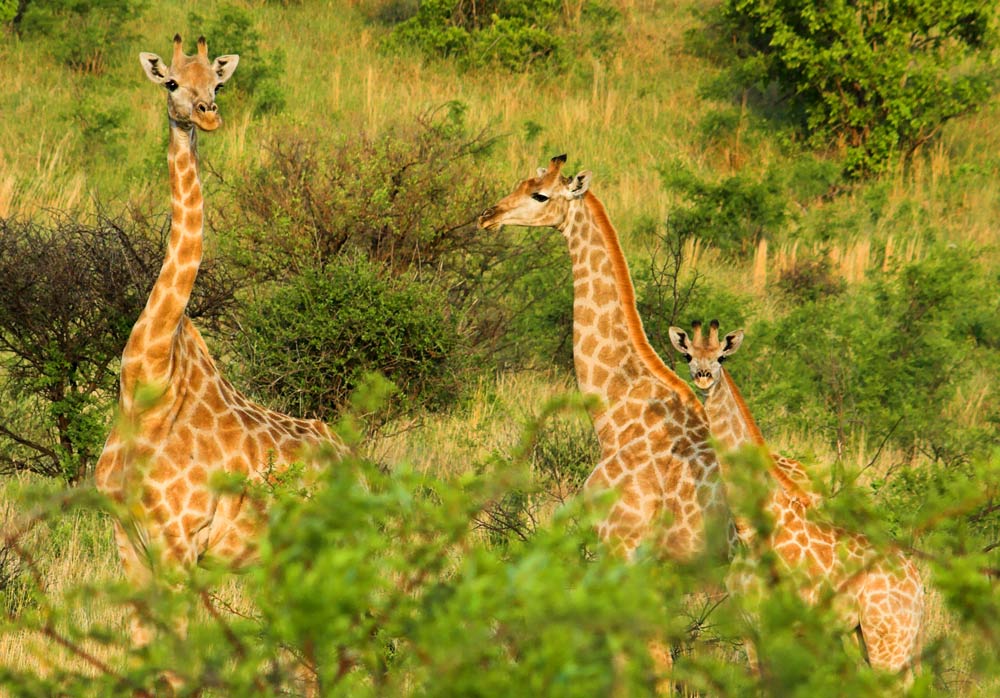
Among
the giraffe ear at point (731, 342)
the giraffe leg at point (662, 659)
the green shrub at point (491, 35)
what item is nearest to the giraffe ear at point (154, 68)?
the giraffe ear at point (731, 342)

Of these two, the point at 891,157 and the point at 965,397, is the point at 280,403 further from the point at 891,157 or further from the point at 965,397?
the point at 891,157

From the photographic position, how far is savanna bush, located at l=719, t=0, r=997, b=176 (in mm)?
19984

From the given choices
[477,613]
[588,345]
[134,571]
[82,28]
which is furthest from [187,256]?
[82,28]

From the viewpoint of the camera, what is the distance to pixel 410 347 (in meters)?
10.3

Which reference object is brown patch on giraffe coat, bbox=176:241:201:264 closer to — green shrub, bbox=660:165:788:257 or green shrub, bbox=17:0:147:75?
green shrub, bbox=660:165:788:257

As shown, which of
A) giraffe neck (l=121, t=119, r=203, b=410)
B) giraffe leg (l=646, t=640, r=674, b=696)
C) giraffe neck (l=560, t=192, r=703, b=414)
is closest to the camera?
giraffe leg (l=646, t=640, r=674, b=696)

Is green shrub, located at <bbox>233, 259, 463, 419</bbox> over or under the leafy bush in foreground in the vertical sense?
under

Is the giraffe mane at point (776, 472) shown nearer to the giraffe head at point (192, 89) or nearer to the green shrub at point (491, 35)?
the giraffe head at point (192, 89)

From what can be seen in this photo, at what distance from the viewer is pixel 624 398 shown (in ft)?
23.2

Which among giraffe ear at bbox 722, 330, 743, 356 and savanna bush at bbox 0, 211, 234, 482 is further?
savanna bush at bbox 0, 211, 234, 482

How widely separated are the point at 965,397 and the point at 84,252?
27.5 feet

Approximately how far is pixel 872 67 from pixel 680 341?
47.1ft

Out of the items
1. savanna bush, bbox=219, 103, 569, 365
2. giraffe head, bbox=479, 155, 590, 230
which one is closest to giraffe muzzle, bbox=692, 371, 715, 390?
giraffe head, bbox=479, 155, 590, 230

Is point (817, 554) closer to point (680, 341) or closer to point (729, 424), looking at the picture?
point (729, 424)
